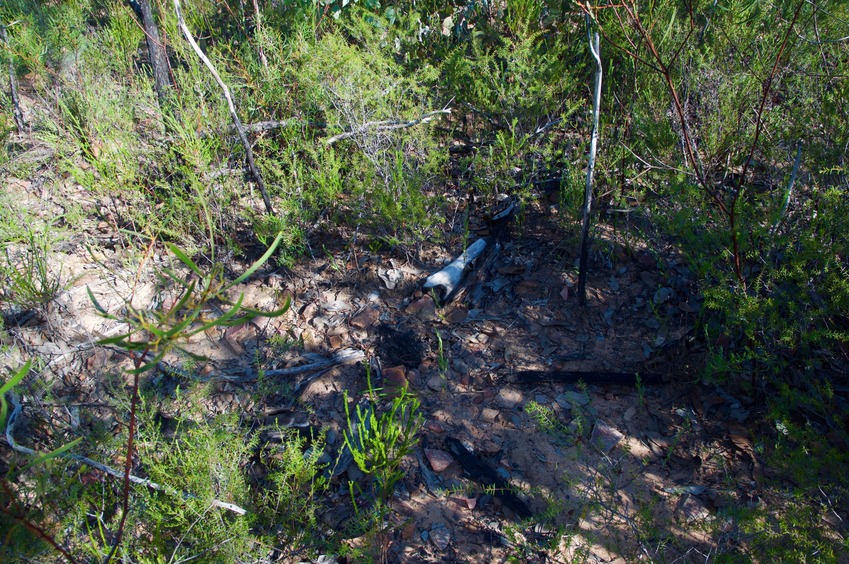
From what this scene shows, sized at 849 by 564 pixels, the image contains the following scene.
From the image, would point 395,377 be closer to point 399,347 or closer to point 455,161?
point 399,347

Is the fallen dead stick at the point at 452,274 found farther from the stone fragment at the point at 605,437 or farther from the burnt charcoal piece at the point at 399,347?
the stone fragment at the point at 605,437

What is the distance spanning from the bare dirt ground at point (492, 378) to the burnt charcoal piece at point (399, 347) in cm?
1

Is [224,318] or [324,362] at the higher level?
[224,318]

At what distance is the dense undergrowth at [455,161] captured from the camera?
2148 mm

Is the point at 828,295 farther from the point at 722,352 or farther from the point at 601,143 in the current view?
the point at 601,143

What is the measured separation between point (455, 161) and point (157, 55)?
7.64 ft

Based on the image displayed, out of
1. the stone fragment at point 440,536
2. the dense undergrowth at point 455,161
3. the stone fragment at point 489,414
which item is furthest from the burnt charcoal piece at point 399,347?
the stone fragment at point 440,536

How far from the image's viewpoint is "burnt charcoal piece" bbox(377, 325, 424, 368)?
2.83 m

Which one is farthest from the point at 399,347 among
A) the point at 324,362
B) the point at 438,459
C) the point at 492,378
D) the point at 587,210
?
the point at 587,210

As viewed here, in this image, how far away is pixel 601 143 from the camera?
3.52m

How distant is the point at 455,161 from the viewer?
394cm

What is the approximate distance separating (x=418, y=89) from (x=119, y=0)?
3106 millimetres

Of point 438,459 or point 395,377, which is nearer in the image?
point 438,459

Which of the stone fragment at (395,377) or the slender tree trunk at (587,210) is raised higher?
the slender tree trunk at (587,210)
